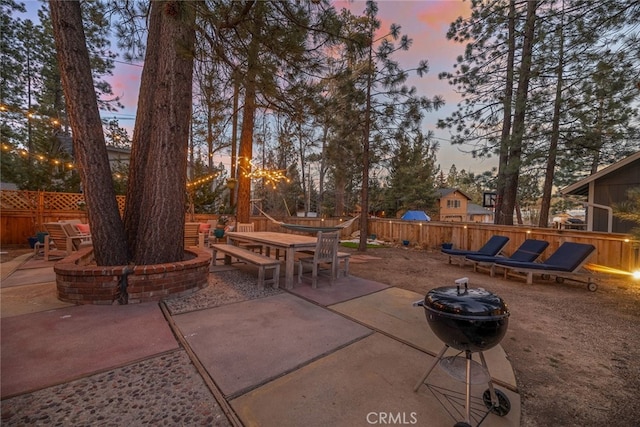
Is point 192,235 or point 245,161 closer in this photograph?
point 192,235

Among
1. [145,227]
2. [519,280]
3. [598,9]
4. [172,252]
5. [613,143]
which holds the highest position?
[598,9]

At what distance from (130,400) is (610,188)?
1147 cm

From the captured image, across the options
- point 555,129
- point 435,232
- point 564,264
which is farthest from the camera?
point 435,232

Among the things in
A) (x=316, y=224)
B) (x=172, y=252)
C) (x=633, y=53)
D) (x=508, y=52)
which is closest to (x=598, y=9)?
(x=633, y=53)

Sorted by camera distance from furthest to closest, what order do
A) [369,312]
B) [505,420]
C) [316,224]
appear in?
[316,224]
[369,312]
[505,420]

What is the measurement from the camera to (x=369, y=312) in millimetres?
3018

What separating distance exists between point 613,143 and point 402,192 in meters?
11.0

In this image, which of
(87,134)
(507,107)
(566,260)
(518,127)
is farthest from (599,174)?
(87,134)

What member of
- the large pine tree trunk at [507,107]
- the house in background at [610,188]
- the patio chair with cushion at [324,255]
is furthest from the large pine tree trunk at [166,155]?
the house in background at [610,188]

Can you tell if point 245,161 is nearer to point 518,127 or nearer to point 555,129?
point 518,127

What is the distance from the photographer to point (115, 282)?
9.69ft

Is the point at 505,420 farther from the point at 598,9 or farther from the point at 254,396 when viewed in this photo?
the point at 598,9

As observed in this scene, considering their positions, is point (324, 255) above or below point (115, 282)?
above

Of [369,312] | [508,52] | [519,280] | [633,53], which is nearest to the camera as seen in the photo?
[369,312]
